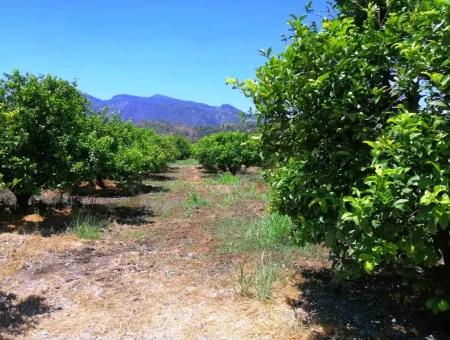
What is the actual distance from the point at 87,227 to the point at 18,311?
3752mm

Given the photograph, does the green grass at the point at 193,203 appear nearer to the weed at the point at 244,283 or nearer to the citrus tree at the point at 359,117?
the weed at the point at 244,283

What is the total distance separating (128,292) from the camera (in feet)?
20.0

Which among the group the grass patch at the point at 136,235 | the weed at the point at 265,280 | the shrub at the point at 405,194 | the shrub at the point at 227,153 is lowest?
the grass patch at the point at 136,235

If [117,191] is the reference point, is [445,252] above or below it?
above

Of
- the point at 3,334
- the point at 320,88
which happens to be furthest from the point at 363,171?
the point at 3,334

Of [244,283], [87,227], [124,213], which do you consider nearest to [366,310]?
[244,283]

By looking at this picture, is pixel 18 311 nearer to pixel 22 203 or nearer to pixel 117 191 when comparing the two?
pixel 22 203

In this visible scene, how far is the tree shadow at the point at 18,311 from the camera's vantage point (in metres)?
5.13

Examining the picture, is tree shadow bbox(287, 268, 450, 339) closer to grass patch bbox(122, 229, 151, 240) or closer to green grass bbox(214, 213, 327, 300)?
green grass bbox(214, 213, 327, 300)

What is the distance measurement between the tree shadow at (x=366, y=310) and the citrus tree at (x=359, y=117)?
0.92 metres

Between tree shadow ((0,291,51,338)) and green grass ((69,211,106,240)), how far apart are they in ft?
9.49

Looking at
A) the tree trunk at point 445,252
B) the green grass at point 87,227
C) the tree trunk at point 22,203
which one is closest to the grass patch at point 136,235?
the green grass at point 87,227

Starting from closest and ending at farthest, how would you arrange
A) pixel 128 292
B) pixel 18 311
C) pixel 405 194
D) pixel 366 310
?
pixel 405 194
pixel 366 310
pixel 18 311
pixel 128 292

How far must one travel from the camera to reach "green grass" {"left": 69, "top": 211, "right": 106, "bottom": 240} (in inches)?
354
